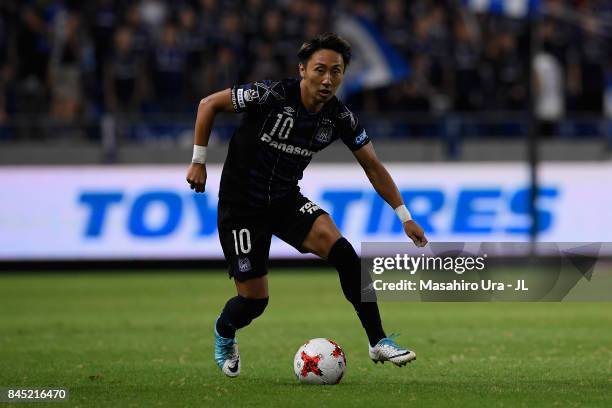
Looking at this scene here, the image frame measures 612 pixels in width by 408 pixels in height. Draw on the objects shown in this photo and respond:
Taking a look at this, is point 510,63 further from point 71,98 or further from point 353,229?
point 71,98

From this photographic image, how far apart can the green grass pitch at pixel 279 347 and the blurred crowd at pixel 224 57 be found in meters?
3.71

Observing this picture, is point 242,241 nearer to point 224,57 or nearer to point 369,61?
point 224,57

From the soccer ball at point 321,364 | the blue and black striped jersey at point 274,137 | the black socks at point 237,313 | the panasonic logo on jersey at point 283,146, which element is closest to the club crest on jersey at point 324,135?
the blue and black striped jersey at point 274,137

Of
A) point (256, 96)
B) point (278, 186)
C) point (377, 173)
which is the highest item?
point (256, 96)

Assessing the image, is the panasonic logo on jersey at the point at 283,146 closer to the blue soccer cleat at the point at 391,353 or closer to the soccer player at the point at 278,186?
the soccer player at the point at 278,186

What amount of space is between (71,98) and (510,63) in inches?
300

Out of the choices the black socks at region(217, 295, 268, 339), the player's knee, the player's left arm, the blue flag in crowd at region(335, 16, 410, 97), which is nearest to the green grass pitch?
the black socks at region(217, 295, 268, 339)

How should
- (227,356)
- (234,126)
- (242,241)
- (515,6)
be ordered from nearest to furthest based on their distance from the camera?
(242,241) < (227,356) < (515,6) < (234,126)

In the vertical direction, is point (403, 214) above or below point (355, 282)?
above

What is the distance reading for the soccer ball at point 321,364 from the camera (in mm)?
8844

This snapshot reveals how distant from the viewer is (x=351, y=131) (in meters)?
8.98

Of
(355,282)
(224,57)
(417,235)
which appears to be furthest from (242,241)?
(224,57)

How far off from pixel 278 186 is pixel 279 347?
2778 millimetres

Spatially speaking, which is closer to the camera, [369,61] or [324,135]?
[324,135]
